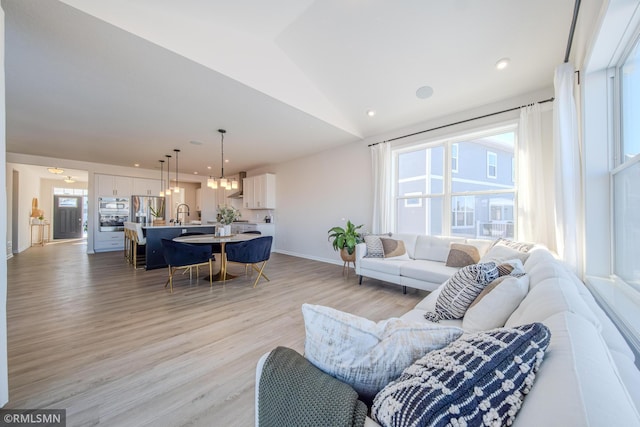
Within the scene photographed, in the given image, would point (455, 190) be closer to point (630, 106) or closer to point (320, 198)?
point (630, 106)

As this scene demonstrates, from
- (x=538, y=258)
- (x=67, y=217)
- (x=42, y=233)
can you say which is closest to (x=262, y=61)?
(x=538, y=258)

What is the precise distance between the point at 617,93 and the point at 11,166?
11536 millimetres

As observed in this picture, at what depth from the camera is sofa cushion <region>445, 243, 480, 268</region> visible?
3004 millimetres

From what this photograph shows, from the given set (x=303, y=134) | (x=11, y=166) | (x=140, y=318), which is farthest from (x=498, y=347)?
(x=11, y=166)

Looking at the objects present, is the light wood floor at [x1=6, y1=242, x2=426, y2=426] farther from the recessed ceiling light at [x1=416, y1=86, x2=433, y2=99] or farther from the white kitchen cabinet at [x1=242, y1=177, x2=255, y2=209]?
the white kitchen cabinet at [x1=242, y1=177, x2=255, y2=209]

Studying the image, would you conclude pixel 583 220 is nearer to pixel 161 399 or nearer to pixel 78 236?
pixel 161 399

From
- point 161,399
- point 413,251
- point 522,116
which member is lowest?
point 161,399

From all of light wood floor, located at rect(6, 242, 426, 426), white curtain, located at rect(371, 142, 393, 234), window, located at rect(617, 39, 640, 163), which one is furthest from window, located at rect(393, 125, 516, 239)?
window, located at rect(617, 39, 640, 163)

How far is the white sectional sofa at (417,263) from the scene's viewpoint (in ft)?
9.93

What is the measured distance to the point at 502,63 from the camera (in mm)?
2754

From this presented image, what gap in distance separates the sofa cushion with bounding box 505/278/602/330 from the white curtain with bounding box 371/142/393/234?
10.4ft

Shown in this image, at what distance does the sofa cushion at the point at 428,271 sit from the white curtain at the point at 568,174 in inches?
42.2

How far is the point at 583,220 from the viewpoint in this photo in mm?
2027

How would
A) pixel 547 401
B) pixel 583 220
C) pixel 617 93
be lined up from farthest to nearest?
1. pixel 583 220
2. pixel 617 93
3. pixel 547 401
